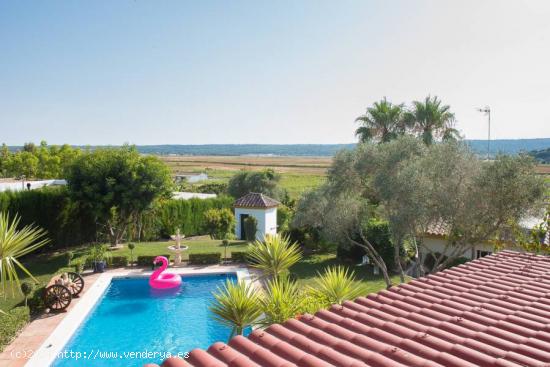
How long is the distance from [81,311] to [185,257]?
28.0 feet

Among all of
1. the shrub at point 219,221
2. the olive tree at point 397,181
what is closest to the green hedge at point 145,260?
the shrub at point 219,221

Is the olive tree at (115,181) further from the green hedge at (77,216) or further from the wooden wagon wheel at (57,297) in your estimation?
the wooden wagon wheel at (57,297)

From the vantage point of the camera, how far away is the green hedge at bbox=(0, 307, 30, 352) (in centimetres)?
1130

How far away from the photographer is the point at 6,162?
179 feet

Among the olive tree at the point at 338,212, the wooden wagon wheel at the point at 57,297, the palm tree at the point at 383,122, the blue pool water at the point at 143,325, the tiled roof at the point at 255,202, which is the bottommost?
the blue pool water at the point at 143,325

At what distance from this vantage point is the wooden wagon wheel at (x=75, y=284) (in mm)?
16016

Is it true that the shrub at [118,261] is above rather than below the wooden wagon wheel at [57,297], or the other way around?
below

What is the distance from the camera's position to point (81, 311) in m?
14.7

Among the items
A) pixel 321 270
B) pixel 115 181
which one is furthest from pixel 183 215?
pixel 321 270

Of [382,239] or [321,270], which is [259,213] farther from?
[382,239]

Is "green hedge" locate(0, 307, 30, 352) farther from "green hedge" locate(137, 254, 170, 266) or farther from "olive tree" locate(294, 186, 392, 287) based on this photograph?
"olive tree" locate(294, 186, 392, 287)

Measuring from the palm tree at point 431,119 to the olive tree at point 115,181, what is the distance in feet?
62.2

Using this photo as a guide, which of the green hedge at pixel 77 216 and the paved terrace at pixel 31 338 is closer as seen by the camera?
the paved terrace at pixel 31 338

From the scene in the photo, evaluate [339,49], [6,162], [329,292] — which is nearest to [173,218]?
[339,49]
